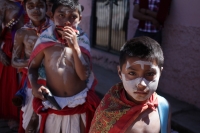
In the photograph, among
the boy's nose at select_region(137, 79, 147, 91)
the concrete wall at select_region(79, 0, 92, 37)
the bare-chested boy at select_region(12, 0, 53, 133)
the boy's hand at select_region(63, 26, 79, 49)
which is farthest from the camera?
the concrete wall at select_region(79, 0, 92, 37)

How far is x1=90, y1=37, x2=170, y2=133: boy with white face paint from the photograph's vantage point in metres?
2.01

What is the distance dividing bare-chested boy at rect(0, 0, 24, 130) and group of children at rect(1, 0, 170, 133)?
3.83 feet

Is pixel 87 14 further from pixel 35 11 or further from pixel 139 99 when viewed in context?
pixel 139 99

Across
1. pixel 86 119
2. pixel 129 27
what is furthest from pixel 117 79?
pixel 86 119

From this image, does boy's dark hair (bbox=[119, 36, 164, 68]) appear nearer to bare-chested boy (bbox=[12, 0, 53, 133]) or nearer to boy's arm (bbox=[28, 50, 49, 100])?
boy's arm (bbox=[28, 50, 49, 100])

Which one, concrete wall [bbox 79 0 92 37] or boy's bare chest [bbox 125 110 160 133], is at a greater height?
boy's bare chest [bbox 125 110 160 133]

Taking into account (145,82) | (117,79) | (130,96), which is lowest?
(117,79)

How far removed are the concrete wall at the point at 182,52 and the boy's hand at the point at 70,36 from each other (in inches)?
88.2

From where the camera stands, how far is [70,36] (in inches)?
101

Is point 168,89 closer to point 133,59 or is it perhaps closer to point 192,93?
point 192,93

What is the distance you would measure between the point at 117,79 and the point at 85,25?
6.48ft

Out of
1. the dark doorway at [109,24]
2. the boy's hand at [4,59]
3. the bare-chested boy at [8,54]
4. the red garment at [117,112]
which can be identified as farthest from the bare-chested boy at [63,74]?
the dark doorway at [109,24]

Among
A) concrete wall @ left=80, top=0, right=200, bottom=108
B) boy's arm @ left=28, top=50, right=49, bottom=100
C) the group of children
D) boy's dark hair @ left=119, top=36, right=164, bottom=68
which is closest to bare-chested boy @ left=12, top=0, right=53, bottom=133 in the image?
the group of children

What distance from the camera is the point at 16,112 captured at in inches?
173
